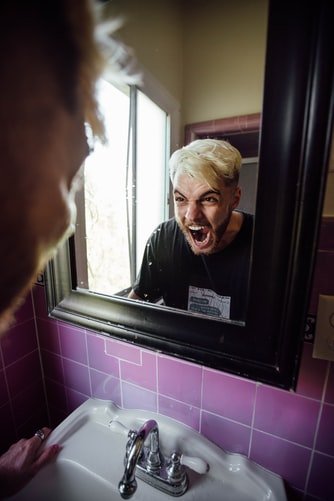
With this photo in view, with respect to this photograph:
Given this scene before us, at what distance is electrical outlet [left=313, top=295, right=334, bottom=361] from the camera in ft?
1.52

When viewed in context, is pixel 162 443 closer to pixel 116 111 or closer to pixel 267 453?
pixel 267 453

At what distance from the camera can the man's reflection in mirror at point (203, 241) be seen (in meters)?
0.46

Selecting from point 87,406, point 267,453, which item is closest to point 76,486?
point 87,406

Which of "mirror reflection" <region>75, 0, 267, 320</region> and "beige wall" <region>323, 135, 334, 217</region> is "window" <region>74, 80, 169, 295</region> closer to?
"mirror reflection" <region>75, 0, 267, 320</region>

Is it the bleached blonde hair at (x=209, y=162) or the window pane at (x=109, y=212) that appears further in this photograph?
the window pane at (x=109, y=212)

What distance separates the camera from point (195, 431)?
2.23 feet

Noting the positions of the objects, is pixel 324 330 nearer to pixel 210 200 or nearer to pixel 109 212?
pixel 210 200

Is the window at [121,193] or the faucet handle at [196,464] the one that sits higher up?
the window at [121,193]

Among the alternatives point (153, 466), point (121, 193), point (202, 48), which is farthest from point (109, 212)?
point (153, 466)

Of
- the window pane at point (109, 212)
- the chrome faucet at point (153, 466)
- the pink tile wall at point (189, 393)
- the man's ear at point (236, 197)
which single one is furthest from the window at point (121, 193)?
the chrome faucet at point (153, 466)

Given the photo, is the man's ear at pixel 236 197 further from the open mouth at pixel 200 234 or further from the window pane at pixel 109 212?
the window pane at pixel 109 212

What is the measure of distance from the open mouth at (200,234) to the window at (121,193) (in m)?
0.07

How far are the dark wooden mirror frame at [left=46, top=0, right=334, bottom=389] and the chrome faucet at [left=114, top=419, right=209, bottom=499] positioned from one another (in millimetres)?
261

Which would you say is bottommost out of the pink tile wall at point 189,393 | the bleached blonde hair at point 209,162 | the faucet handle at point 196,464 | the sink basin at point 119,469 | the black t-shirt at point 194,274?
the sink basin at point 119,469
